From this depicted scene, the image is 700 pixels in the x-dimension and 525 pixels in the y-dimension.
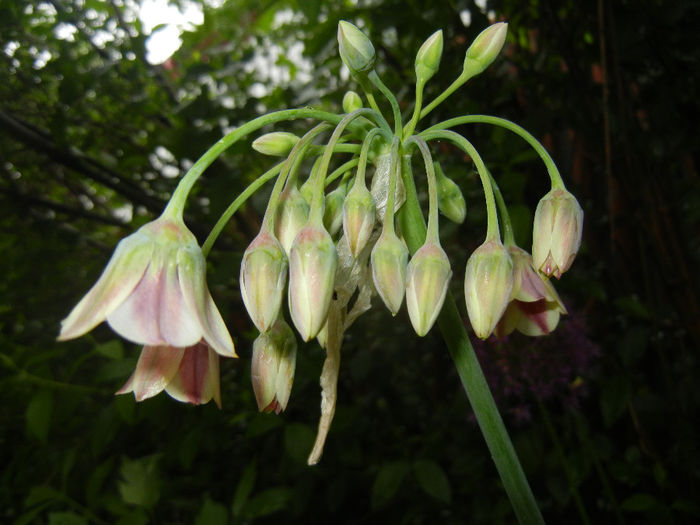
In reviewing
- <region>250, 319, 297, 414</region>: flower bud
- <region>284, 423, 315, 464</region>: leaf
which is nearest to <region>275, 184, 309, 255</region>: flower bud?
<region>250, 319, 297, 414</region>: flower bud

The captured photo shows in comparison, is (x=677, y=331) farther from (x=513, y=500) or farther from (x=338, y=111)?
(x=513, y=500)

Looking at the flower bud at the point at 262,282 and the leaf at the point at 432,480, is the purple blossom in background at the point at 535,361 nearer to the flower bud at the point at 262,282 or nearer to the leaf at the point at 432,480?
the leaf at the point at 432,480

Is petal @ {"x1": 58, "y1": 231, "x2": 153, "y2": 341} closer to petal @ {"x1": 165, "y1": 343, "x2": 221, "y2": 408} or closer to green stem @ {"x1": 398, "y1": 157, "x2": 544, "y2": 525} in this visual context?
petal @ {"x1": 165, "y1": 343, "x2": 221, "y2": 408}

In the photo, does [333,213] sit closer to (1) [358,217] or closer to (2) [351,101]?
(1) [358,217]

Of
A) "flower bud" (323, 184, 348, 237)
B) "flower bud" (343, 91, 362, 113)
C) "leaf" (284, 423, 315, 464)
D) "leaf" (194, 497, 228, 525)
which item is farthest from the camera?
"leaf" (284, 423, 315, 464)

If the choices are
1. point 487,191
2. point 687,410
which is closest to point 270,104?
point 487,191

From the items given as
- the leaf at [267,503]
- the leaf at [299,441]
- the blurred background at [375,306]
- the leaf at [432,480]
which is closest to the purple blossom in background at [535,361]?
the blurred background at [375,306]
